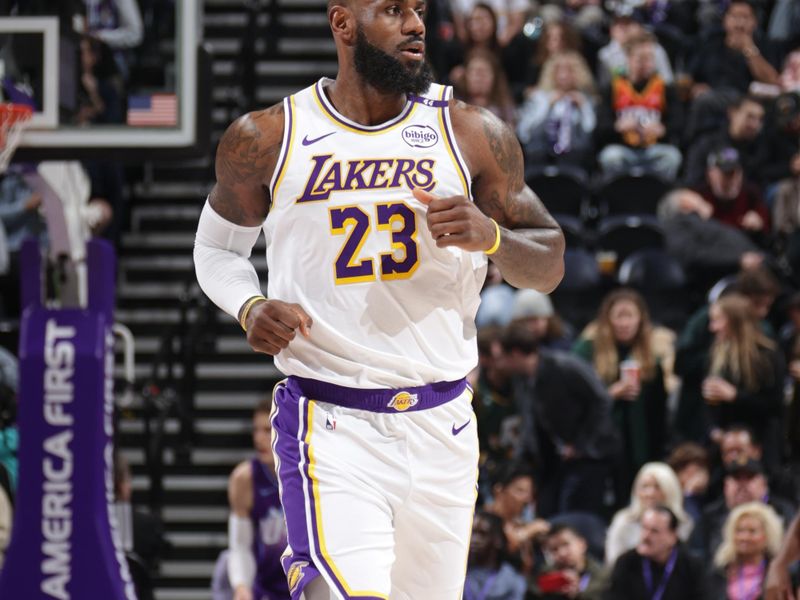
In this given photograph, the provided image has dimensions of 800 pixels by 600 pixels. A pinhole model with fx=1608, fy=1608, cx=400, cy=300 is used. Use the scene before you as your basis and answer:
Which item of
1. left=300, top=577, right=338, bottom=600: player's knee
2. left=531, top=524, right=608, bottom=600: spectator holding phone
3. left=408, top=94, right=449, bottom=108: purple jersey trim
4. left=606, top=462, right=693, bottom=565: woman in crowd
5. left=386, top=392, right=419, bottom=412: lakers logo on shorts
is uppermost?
left=408, top=94, right=449, bottom=108: purple jersey trim

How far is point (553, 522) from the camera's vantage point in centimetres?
918

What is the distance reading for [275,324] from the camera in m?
4.40

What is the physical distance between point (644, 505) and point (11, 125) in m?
3.98

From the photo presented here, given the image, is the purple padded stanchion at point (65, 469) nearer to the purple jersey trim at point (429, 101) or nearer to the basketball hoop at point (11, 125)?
the basketball hoop at point (11, 125)

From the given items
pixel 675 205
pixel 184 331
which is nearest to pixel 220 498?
pixel 184 331

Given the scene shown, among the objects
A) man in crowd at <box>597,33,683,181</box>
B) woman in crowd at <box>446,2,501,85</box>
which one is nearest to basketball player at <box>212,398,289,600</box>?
man in crowd at <box>597,33,683,181</box>

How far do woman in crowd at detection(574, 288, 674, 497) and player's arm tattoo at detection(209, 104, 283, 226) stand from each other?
5332 millimetres

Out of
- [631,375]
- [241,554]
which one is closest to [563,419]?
[631,375]

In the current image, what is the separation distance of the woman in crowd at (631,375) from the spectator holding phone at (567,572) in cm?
114

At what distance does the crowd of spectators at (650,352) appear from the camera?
8766mm

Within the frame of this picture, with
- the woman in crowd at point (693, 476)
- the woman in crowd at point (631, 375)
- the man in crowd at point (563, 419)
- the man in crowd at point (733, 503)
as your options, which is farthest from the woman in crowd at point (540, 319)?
the man in crowd at point (733, 503)

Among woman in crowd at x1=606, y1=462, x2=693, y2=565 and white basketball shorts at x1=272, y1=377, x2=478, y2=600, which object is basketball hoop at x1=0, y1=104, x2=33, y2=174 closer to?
white basketball shorts at x1=272, y1=377, x2=478, y2=600

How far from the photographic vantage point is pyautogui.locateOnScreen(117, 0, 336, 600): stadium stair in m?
11.0

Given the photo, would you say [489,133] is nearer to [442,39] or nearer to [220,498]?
[220,498]
